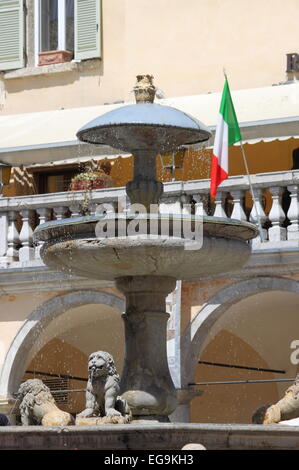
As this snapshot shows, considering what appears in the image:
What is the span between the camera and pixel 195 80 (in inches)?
1004

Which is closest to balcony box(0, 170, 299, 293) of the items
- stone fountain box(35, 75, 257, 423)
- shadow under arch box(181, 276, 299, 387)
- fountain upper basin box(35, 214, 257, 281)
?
shadow under arch box(181, 276, 299, 387)

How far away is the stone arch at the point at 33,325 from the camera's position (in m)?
22.8

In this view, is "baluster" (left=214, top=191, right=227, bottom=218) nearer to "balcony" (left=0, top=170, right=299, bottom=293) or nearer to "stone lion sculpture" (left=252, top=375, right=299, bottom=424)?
"balcony" (left=0, top=170, right=299, bottom=293)

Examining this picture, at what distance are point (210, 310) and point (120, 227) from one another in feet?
21.0

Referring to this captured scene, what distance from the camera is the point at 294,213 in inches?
839

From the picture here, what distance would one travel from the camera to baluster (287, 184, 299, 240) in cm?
2129

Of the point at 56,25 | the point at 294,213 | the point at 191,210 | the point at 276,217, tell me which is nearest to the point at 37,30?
the point at 56,25

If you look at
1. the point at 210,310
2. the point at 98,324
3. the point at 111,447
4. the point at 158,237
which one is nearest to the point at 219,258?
the point at 158,237

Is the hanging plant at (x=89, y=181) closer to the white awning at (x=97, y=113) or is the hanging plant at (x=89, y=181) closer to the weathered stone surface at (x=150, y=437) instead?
the white awning at (x=97, y=113)

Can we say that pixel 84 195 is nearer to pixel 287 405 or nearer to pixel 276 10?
pixel 276 10

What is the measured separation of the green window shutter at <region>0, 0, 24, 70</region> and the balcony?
393 cm

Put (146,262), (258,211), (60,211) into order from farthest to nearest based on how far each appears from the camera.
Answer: (60,211) < (258,211) < (146,262)

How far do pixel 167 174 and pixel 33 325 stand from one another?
2.80 metres

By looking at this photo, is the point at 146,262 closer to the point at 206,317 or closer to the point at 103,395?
the point at 103,395
